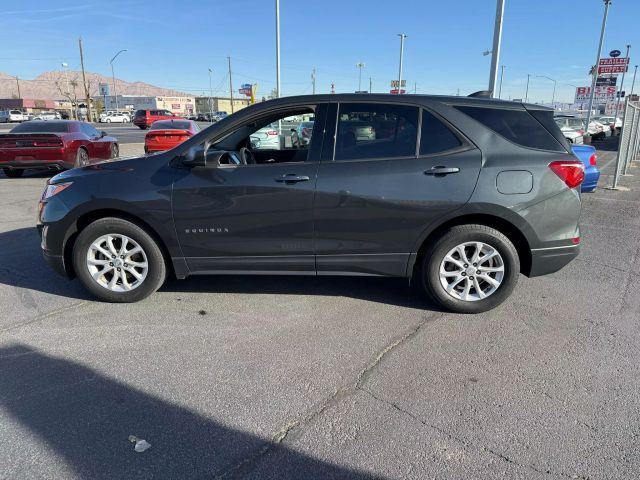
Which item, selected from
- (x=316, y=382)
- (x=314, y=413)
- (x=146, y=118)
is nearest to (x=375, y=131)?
(x=316, y=382)

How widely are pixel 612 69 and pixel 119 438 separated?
38457mm

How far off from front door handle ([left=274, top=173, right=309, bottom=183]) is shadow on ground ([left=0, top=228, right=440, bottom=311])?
3.85 ft

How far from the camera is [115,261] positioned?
4.20 m

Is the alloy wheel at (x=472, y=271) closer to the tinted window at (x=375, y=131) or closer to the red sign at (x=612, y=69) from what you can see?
the tinted window at (x=375, y=131)

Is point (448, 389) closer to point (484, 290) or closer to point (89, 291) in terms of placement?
point (484, 290)

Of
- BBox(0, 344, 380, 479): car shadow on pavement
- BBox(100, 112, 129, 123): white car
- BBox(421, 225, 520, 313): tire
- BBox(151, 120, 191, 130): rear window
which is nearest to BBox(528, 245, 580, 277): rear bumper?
BBox(421, 225, 520, 313): tire

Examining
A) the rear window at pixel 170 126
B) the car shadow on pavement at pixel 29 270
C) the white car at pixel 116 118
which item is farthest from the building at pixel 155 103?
the car shadow on pavement at pixel 29 270

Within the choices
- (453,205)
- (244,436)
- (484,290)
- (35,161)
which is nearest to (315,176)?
(453,205)

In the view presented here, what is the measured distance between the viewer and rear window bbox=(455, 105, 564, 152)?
395cm

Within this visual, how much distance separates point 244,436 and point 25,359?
6.03ft

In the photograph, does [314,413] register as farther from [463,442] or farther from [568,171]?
[568,171]

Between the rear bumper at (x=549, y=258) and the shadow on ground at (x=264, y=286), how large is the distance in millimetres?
940

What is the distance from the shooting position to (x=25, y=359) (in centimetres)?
331

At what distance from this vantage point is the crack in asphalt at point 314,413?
2.30 metres
